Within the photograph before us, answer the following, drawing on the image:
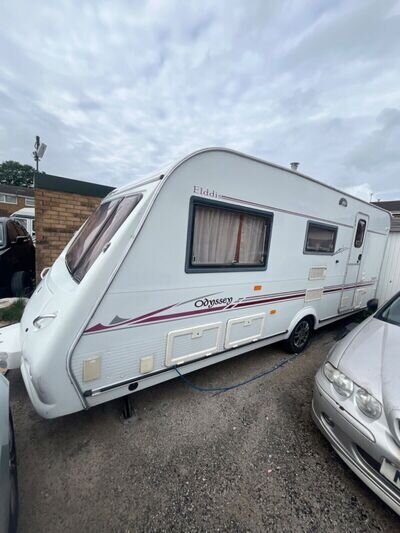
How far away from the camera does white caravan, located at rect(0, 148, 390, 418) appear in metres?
1.83

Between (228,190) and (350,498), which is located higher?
(228,190)

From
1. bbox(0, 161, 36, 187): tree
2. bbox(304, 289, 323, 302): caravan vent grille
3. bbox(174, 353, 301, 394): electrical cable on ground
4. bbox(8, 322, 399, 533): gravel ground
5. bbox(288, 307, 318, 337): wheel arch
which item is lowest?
bbox(8, 322, 399, 533): gravel ground

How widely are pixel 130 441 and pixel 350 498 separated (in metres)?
1.80

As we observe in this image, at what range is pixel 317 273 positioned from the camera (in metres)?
3.71

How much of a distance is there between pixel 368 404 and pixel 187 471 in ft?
4.88

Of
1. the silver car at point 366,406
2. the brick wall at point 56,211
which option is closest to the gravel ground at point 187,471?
the silver car at point 366,406

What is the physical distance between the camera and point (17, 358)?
85.2 inches

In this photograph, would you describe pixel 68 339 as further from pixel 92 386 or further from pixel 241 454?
pixel 241 454

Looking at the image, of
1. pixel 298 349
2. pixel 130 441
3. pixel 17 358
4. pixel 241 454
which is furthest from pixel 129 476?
pixel 298 349

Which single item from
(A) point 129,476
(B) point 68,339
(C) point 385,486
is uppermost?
(B) point 68,339

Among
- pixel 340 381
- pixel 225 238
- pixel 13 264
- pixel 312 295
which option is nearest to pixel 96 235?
pixel 225 238

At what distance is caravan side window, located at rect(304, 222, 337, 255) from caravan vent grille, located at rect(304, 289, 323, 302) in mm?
608

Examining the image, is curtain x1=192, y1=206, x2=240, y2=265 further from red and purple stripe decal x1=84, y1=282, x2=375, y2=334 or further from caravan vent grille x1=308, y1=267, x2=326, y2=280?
caravan vent grille x1=308, y1=267, x2=326, y2=280

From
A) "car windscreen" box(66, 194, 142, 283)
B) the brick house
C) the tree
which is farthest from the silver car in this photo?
the tree
